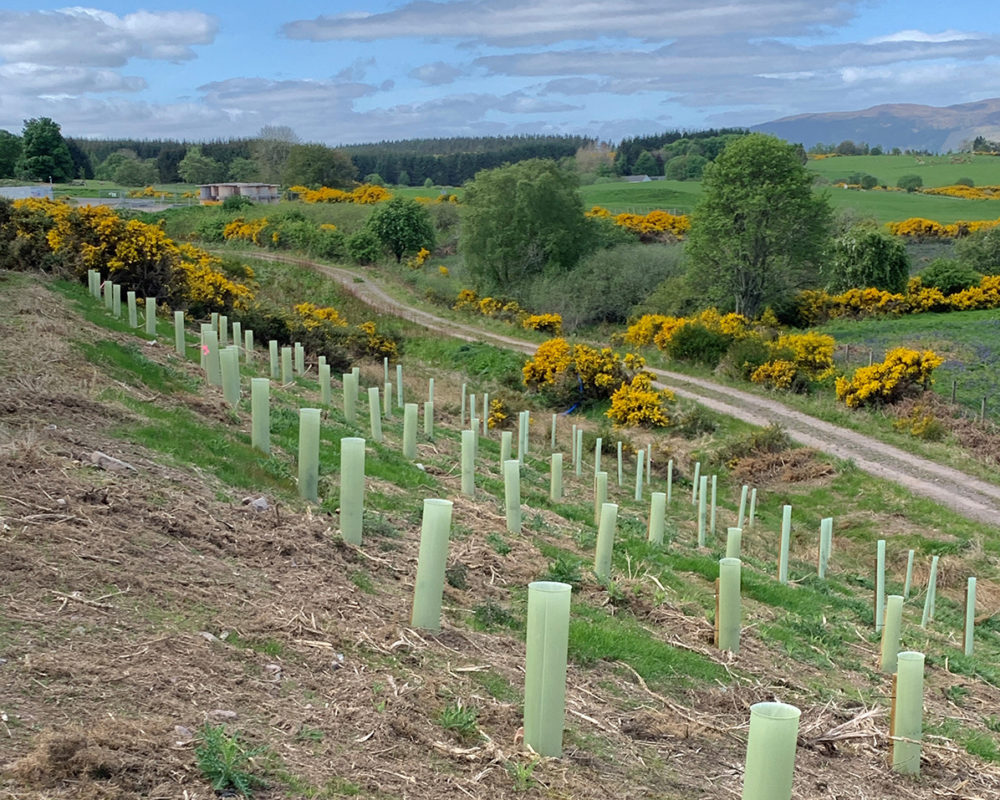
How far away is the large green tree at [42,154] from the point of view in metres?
87.6

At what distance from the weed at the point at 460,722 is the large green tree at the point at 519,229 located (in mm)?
53278

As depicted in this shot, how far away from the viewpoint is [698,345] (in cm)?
3766

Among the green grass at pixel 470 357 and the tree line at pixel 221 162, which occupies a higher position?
the tree line at pixel 221 162

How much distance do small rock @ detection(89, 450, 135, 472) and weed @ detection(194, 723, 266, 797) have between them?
3.85 meters

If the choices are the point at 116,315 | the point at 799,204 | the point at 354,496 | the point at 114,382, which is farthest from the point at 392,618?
the point at 799,204

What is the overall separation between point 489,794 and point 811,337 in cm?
3191

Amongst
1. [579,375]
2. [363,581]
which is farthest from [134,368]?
[579,375]

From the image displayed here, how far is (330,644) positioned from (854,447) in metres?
22.5

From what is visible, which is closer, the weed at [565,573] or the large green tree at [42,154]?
the weed at [565,573]

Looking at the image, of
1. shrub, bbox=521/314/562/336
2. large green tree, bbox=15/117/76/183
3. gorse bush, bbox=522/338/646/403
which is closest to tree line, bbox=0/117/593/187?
large green tree, bbox=15/117/76/183

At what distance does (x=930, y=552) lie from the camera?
19.2 metres

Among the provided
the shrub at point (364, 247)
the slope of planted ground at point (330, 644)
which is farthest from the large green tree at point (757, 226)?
the slope of planted ground at point (330, 644)

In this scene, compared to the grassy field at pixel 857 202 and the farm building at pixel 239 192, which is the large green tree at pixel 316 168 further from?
the grassy field at pixel 857 202

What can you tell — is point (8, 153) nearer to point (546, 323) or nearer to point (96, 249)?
point (546, 323)
